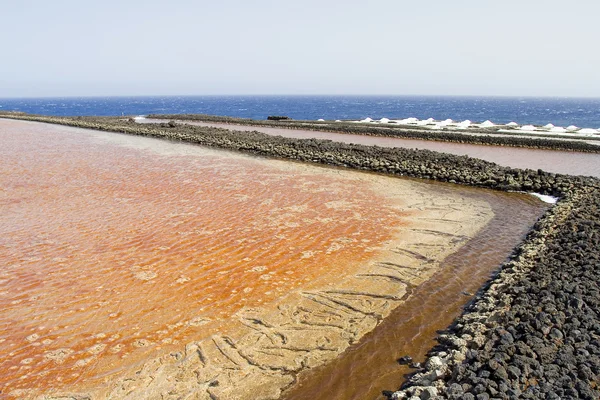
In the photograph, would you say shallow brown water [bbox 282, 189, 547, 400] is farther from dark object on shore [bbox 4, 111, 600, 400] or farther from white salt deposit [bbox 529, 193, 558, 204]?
white salt deposit [bbox 529, 193, 558, 204]

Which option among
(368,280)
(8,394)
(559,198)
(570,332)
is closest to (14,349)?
(8,394)

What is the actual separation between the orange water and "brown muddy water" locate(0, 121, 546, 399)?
0.03 m

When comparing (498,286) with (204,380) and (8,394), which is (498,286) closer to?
(204,380)

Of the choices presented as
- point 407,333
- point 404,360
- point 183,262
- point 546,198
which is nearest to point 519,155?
point 546,198

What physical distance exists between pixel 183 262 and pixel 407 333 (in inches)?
199

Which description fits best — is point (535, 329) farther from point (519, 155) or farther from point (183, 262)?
point (519, 155)

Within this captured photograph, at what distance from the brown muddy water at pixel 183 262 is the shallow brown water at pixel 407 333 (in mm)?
24

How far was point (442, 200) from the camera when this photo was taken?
1529 cm

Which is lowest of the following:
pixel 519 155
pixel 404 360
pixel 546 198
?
pixel 404 360

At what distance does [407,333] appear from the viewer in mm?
6637

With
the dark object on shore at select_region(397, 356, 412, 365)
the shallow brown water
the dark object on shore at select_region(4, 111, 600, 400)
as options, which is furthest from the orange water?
the dark object on shore at select_region(4, 111, 600, 400)

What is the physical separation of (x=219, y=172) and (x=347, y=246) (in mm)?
10909

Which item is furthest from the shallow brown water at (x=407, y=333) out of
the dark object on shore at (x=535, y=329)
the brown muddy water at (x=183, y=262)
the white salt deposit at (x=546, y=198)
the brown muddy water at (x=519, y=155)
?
the brown muddy water at (x=519, y=155)

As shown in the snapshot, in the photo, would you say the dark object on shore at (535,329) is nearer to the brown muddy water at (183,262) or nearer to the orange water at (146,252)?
the brown muddy water at (183,262)
